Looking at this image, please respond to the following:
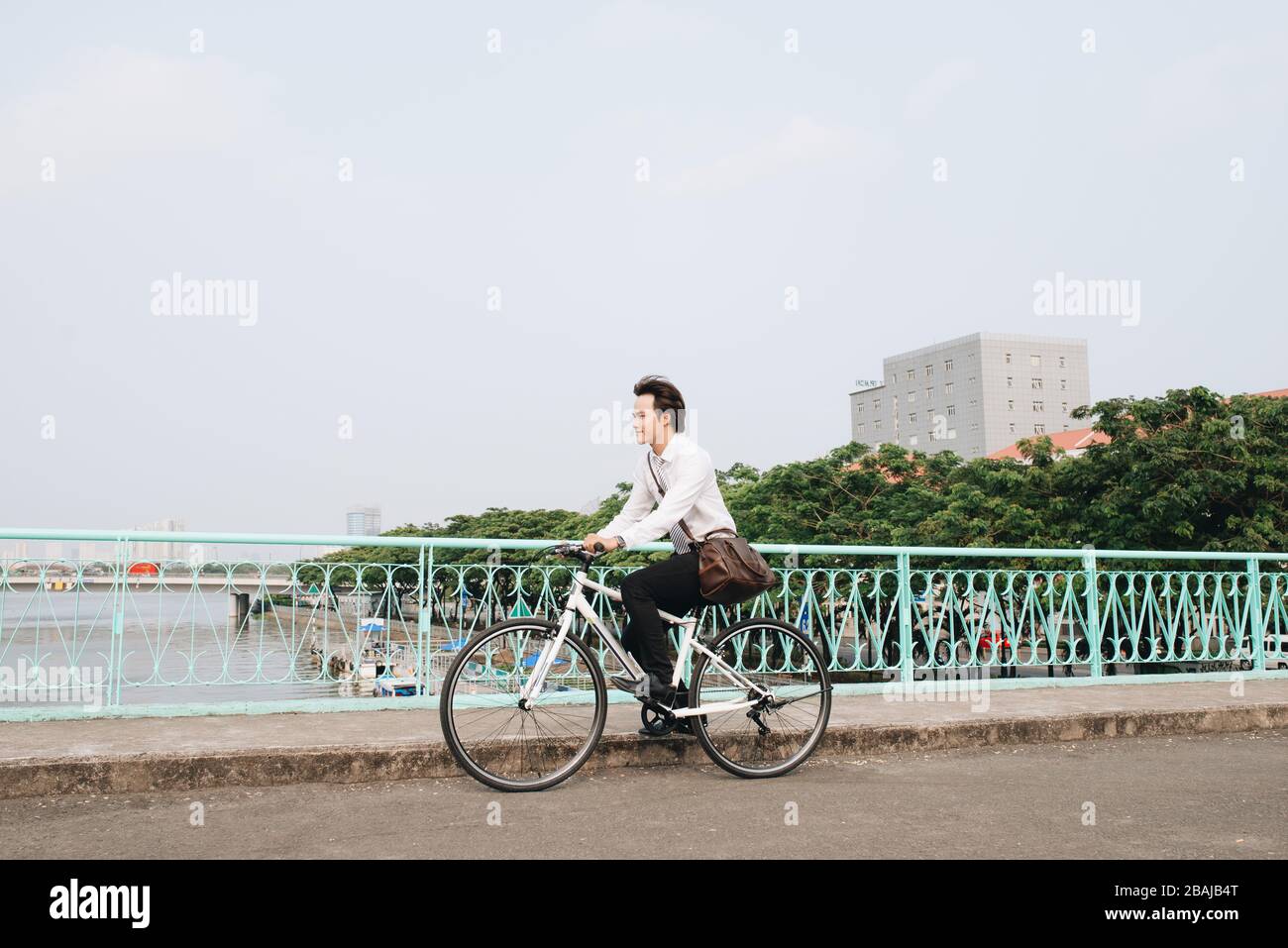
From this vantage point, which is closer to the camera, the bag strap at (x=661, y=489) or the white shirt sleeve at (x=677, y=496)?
the white shirt sleeve at (x=677, y=496)

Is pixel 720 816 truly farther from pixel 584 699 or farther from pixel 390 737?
pixel 390 737

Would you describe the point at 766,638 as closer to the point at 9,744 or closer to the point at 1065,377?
the point at 9,744

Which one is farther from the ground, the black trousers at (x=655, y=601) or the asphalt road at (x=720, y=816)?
the black trousers at (x=655, y=601)

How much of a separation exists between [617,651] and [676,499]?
2.37ft

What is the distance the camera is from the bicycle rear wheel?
4.63m

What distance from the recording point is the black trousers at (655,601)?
448 cm

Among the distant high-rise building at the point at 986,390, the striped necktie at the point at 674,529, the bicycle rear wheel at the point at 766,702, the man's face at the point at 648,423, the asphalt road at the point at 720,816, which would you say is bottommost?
the asphalt road at the point at 720,816

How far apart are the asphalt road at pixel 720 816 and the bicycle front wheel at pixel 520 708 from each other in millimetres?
148

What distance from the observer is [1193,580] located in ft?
33.4

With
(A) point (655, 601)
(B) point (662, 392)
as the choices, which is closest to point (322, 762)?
(A) point (655, 601)

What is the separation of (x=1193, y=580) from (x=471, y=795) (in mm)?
8565

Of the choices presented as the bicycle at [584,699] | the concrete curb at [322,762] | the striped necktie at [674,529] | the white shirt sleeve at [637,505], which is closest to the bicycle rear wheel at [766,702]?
the bicycle at [584,699]

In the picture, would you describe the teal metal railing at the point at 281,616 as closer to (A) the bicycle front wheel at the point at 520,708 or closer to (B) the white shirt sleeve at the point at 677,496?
(A) the bicycle front wheel at the point at 520,708
